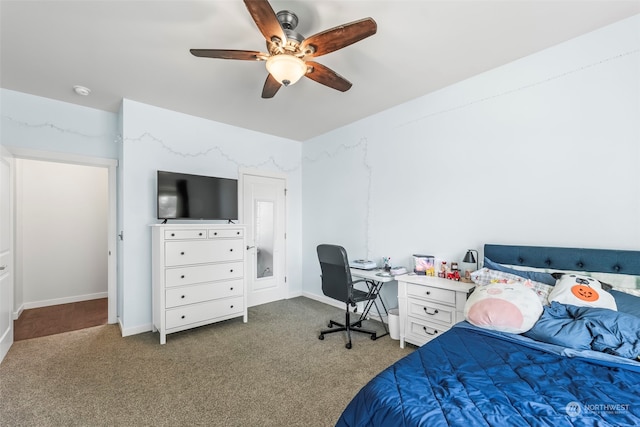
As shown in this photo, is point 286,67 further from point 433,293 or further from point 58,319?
point 58,319

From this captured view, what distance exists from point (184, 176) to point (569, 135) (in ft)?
12.2

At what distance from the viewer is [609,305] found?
67.2 inches

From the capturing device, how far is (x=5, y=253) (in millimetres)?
2752

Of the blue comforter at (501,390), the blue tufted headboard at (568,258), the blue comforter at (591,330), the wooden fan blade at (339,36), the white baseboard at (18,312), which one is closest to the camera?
the blue comforter at (501,390)

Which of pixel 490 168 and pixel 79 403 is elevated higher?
pixel 490 168

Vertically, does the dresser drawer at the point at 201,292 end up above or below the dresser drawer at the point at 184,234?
below

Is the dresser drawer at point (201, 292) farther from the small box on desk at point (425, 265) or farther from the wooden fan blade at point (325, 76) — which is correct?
the wooden fan blade at point (325, 76)

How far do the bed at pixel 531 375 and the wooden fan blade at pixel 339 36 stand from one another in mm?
1767

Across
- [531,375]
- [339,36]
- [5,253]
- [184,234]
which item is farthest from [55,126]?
[531,375]

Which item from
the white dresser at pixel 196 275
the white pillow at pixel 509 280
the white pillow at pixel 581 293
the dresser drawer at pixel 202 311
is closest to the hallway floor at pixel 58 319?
the white dresser at pixel 196 275

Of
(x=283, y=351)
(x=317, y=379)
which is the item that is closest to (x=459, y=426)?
(x=317, y=379)

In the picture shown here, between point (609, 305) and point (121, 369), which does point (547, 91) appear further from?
point (121, 369)

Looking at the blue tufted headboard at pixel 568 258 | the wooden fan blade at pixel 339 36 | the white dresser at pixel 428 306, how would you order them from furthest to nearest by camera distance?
the white dresser at pixel 428 306 → the blue tufted headboard at pixel 568 258 → the wooden fan blade at pixel 339 36

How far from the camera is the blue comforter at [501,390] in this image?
1.00 m
